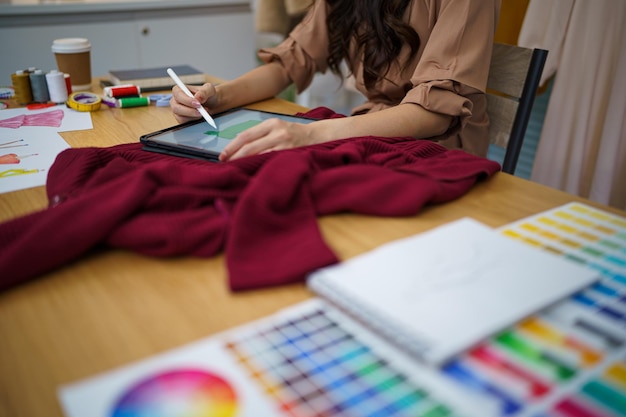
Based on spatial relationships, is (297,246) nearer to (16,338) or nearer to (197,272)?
(197,272)

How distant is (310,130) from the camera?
813 millimetres

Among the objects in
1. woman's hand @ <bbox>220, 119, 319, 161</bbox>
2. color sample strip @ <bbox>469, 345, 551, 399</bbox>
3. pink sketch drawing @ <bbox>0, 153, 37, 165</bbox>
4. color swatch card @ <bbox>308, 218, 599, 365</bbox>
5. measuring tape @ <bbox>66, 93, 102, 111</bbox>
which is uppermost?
woman's hand @ <bbox>220, 119, 319, 161</bbox>

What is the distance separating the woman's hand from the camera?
2.42 feet

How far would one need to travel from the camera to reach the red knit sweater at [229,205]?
521 mm

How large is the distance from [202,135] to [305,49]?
0.52 m

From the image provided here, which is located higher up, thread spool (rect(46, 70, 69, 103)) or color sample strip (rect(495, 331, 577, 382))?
thread spool (rect(46, 70, 69, 103))

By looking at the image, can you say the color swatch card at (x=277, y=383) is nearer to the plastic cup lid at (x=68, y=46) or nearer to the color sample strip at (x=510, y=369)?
the color sample strip at (x=510, y=369)

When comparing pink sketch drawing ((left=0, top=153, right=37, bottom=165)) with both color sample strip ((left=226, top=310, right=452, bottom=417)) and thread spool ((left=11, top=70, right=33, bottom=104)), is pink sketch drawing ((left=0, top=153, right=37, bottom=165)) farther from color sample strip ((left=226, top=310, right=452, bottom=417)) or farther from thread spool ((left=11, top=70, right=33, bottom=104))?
color sample strip ((left=226, top=310, right=452, bottom=417))

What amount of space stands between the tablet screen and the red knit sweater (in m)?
0.08

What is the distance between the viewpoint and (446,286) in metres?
0.48

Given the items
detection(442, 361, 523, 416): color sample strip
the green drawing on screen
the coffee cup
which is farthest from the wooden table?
the coffee cup

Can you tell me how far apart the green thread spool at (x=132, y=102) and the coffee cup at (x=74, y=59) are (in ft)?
0.67

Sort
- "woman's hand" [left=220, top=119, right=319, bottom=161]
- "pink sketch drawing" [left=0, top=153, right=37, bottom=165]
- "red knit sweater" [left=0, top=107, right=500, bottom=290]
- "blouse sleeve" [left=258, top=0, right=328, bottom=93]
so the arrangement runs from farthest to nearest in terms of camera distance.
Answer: "blouse sleeve" [left=258, top=0, right=328, bottom=93]
"pink sketch drawing" [left=0, top=153, right=37, bottom=165]
"woman's hand" [left=220, top=119, right=319, bottom=161]
"red knit sweater" [left=0, top=107, right=500, bottom=290]

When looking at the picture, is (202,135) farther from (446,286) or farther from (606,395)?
(606,395)
